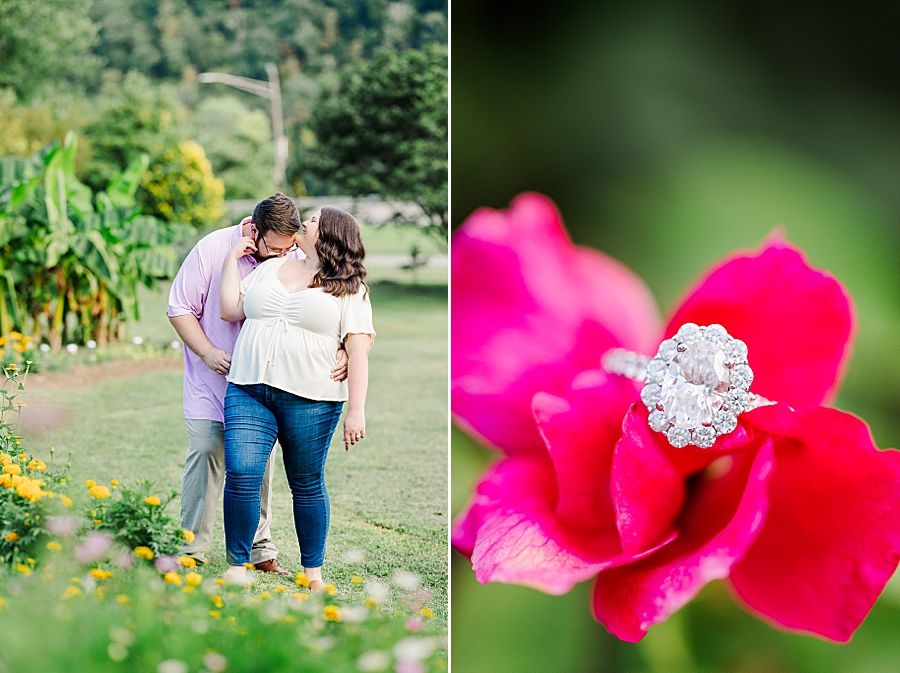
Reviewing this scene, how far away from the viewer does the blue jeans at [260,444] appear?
3.35 feet

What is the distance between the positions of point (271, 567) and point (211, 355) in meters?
0.30

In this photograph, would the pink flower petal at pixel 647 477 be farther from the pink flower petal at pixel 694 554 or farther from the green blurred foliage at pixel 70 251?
the green blurred foliage at pixel 70 251

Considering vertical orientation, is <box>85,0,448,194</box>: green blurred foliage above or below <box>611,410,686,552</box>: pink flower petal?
above

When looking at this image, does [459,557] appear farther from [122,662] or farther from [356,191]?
[356,191]

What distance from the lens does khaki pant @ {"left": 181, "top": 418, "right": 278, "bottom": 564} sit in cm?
108

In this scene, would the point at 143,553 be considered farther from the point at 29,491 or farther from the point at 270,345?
the point at 270,345

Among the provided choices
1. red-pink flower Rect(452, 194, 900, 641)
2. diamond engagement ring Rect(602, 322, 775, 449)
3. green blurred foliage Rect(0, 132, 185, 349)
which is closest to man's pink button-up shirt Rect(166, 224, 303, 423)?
red-pink flower Rect(452, 194, 900, 641)

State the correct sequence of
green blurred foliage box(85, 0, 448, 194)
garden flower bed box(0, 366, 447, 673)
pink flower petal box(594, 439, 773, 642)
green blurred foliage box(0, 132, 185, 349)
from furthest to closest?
green blurred foliage box(85, 0, 448, 194) < green blurred foliage box(0, 132, 185, 349) < garden flower bed box(0, 366, 447, 673) < pink flower petal box(594, 439, 773, 642)

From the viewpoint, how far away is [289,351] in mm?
1013

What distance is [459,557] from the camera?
94cm

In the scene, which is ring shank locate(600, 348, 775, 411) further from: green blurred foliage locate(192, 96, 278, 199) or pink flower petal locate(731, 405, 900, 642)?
green blurred foliage locate(192, 96, 278, 199)

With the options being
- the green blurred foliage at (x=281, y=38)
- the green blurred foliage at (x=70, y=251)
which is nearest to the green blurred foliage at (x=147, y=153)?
the green blurred foliage at (x=281, y=38)

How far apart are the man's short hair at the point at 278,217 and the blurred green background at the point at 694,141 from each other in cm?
25

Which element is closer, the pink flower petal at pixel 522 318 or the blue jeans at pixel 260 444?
the pink flower petal at pixel 522 318
